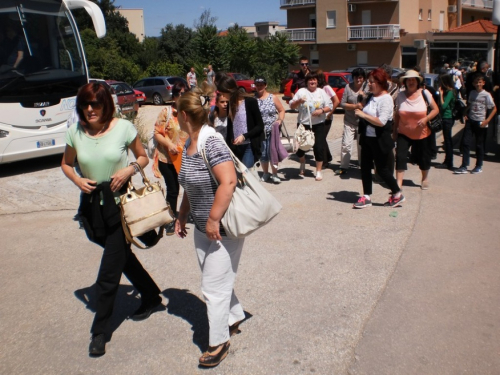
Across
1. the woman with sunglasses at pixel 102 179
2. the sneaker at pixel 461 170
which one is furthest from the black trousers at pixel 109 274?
the sneaker at pixel 461 170

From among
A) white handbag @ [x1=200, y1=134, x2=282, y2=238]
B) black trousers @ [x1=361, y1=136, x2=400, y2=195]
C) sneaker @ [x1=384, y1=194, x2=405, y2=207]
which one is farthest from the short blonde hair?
sneaker @ [x1=384, y1=194, x2=405, y2=207]

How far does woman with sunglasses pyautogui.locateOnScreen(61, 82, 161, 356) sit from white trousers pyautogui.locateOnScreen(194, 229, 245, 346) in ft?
2.29

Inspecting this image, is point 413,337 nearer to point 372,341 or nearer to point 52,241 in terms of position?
point 372,341

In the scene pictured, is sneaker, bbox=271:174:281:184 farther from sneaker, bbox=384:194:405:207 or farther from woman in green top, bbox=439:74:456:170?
woman in green top, bbox=439:74:456:170

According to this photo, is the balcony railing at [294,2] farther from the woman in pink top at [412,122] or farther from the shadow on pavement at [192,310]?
the shadow on pavement at [192,310]

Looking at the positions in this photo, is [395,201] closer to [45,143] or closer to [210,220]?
[210,220]

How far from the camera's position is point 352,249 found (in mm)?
5914

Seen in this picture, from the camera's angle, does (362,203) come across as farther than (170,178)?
Yes

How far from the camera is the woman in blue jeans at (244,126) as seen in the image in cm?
705

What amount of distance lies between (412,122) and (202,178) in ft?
16.9

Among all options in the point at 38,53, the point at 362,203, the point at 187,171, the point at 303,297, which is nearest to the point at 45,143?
the point at 38,53

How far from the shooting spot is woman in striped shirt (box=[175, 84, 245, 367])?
3.53 meters

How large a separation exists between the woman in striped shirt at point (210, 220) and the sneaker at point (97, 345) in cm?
74

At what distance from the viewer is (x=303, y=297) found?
4.74 meters
